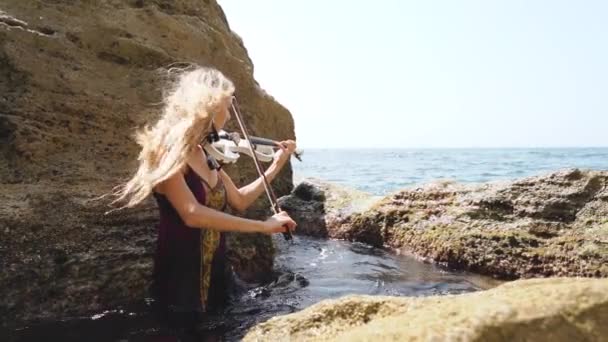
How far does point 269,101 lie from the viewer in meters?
9.12

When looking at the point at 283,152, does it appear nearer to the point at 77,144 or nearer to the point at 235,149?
the point at 235,149

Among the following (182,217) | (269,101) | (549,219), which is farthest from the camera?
(269,101)

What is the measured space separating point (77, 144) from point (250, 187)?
1921 millimetres

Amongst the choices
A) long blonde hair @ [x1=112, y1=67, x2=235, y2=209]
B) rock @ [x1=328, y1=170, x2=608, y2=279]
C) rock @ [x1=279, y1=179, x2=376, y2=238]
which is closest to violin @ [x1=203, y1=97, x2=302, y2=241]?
long blonde hair @ [x1=112, y1=67, x2=235, y2=209]

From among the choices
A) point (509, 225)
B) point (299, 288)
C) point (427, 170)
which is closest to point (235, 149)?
point (299, 288)

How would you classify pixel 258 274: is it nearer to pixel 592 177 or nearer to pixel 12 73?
pixel 12 73

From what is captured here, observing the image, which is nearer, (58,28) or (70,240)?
(70,240)

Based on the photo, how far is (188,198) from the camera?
3654mm

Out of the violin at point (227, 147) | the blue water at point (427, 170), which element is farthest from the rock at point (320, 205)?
the violin at point (227, 147)

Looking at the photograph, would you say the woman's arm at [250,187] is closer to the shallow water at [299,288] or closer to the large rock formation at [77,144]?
the shallow water at [299,288]

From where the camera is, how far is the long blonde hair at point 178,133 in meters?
3.58

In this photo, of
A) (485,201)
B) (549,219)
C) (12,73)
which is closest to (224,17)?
(12,73)

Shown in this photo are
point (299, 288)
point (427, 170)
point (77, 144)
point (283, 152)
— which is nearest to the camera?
point (283, 152)

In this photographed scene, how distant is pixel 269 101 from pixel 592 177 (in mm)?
4850
